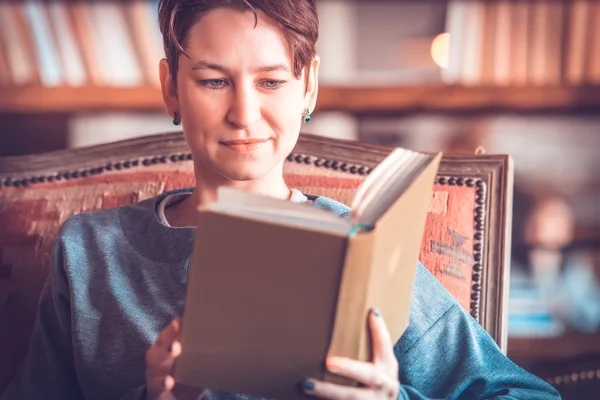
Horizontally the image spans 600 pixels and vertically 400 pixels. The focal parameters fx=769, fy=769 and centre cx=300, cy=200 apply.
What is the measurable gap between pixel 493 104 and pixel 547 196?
1.08ft

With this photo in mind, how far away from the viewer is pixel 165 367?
0.85 meters

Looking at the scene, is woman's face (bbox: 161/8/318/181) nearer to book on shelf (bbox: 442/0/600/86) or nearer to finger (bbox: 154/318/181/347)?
finger (bbox: 154/318/181/347)

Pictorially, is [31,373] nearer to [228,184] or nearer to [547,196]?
[228,184]

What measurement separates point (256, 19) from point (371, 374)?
1.57ft

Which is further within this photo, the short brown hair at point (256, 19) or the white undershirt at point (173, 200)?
the white undershirt at point (173, 200)

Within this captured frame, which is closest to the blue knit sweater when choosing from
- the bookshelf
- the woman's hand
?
the woman's hand

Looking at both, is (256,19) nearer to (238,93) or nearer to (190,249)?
(238,93)

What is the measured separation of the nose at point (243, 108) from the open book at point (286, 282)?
0.25 metres

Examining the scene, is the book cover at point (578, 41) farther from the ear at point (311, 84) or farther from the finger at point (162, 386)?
Result: the finger at point (162, 386)

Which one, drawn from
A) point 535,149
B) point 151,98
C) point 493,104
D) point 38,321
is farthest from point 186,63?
point 535,149

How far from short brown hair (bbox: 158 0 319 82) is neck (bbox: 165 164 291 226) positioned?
0.15m

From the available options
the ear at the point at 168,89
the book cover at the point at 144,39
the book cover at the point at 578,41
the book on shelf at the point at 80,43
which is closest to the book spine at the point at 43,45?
the book on shelf at the point at 80,43

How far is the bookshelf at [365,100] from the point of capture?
6.97 ft

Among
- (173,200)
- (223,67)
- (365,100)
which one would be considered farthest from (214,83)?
(365,100)
